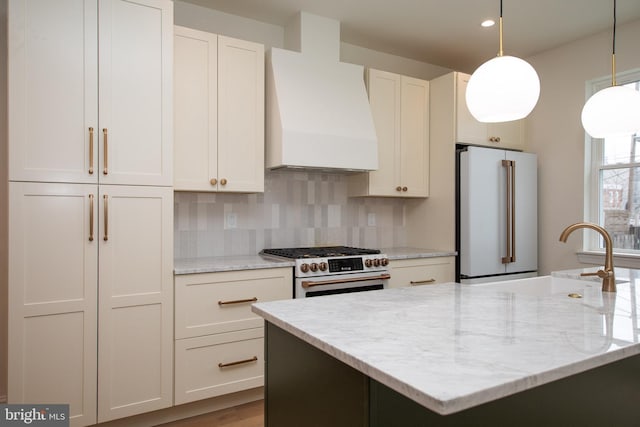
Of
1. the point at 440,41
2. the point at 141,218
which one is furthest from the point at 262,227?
the point at 440,41

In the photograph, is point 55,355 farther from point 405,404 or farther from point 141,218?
point 405,404

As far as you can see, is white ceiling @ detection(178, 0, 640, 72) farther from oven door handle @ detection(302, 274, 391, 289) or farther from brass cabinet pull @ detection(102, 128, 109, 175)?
oven door handle @ detection(302, 274, 391, 289)

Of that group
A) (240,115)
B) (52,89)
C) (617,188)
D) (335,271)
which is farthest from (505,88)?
(617,188)

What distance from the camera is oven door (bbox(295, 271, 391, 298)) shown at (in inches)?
112

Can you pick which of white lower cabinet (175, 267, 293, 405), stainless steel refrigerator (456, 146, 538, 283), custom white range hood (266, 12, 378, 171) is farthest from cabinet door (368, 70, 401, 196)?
white lower cabinet (175, 267, 293, 405)

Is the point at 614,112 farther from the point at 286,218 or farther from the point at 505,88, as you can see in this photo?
the point at 286,218

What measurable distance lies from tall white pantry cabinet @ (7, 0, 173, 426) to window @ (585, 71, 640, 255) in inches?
136

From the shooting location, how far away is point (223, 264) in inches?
107

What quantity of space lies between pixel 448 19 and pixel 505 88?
217 cm

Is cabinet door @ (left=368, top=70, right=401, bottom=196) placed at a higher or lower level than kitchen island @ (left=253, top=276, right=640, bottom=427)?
higher

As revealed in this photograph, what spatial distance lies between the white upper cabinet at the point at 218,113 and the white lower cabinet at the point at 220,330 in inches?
24.8

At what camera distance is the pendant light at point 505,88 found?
1.49 metres

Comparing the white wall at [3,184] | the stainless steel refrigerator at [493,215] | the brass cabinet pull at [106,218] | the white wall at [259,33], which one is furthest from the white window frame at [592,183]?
the white wall at [3,184]

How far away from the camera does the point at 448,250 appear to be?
3.67 metres
